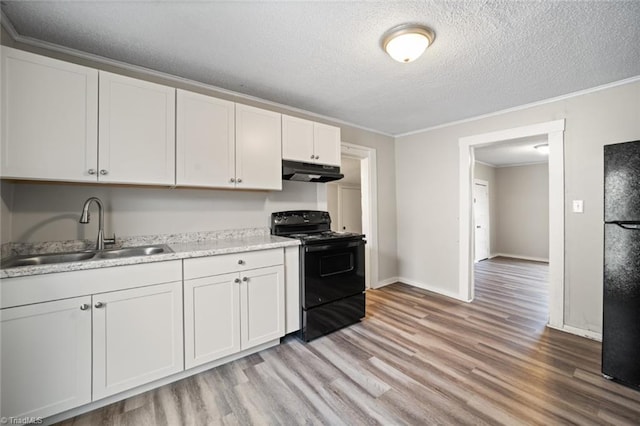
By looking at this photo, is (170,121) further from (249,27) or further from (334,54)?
(334,54)

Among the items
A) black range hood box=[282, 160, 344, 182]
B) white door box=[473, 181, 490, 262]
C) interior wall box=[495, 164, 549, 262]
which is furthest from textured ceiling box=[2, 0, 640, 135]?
interior wall box=[495, 164, 549, 262]

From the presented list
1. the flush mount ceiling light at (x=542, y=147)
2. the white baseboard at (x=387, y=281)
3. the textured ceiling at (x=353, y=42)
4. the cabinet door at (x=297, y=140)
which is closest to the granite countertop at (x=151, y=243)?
the cabinet door at (x=297, y=140)

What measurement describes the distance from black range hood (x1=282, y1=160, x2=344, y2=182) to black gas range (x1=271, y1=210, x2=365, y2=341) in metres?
0.42

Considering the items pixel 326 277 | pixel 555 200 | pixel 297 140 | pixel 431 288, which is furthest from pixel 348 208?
pixel 555 200

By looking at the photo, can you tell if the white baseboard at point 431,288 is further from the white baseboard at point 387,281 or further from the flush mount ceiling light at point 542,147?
the flush mount ceiling light at point 542,147

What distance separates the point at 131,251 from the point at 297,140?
5.69ft

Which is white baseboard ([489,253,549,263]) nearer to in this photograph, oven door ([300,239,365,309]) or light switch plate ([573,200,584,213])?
light switch plate ([573,200,584,213])

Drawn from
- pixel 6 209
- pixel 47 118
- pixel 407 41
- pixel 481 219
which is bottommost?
pixel 481 219

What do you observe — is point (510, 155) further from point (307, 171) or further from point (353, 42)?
point (353, 42)

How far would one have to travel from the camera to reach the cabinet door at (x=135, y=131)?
5.79ft

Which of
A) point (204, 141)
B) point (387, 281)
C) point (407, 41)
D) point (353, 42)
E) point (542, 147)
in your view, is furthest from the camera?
point (542, 147)

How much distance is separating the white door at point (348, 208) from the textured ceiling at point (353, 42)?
119 inches

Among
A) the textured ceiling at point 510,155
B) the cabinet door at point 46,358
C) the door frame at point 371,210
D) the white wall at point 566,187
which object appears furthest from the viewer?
the textured ceiling at point 510,155

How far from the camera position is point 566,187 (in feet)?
8.61
